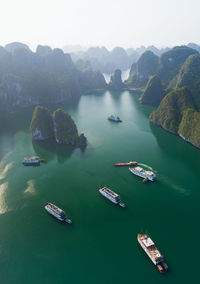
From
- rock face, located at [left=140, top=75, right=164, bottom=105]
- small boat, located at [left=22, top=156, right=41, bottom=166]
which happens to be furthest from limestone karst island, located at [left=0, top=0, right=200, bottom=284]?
rock face, located at [left=140, top=75, right=164, bottom=105]

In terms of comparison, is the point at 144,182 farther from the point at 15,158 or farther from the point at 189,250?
the point at 15,158

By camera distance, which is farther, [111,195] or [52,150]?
[52,150]

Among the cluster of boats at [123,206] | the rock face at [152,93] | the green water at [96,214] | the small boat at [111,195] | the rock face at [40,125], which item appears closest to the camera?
the green water at [96,214]

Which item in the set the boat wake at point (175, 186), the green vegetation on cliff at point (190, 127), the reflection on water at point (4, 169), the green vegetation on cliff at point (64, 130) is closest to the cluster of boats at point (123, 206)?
the boat wake at point (175, 186)

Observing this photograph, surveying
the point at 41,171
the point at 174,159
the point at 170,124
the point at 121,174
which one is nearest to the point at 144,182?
the point at 121,174

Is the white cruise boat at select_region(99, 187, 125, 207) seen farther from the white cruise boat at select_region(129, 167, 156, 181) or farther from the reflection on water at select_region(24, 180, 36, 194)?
the reflection on water at select_region(24, 180, 36, 194)

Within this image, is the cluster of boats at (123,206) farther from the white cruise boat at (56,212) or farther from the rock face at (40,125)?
the rock face at (40,125)

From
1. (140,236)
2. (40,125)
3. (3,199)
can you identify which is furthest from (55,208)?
(40,125)

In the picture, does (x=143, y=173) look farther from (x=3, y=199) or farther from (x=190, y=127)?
(x=3, y=199)
